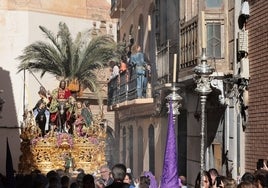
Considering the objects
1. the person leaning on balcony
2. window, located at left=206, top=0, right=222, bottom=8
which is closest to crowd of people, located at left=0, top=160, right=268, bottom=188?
window, located at left=206, top=0, right=222, bottom=8

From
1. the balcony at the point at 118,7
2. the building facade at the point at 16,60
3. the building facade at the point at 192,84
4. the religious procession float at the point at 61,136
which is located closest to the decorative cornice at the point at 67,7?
the building facade at the point at 16,60

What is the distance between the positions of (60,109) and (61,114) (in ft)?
0.46

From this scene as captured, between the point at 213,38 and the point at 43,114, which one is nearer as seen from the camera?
the point at 213,38

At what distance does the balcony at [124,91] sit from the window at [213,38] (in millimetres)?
6316

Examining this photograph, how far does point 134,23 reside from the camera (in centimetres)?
2461

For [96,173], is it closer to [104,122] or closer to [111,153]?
[104,122]

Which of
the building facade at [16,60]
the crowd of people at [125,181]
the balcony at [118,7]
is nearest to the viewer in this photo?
the crowd of people at [125,181]

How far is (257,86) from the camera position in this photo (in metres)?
11.2

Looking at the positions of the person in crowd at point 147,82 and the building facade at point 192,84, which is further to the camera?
the person in crowd at point 147,82

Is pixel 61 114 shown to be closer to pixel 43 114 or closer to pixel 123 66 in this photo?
pixel 43 114

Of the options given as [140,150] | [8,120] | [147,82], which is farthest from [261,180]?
[8,120]

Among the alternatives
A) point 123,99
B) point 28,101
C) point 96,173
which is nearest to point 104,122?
point 96,173

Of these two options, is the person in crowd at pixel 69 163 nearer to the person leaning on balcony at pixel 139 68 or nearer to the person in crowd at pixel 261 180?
the person leaning on balcony at pixel 139 68

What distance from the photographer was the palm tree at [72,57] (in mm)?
25453
